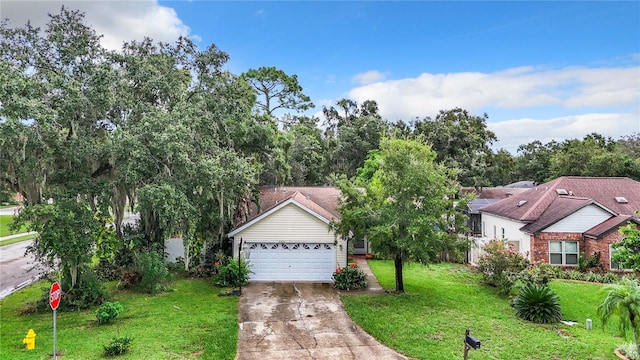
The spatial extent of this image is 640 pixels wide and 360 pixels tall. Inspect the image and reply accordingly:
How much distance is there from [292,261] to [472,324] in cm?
879

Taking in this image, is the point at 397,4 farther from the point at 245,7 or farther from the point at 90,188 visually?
the point at 90,188

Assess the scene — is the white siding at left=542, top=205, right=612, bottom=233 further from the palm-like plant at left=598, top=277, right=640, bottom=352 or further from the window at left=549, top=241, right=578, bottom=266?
the palm-like plant at left=598, top=277, right=640, bottom=352

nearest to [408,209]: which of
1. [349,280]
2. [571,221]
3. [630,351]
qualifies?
[349,280]

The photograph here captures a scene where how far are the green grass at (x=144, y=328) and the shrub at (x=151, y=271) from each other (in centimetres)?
47

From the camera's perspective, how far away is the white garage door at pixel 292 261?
1902cm

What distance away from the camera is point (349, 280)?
1744 cm

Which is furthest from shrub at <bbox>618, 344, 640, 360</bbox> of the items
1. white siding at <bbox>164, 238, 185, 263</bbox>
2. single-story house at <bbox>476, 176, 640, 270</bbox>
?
white siding at <bbox>164, 238, 185, 263</bbox>

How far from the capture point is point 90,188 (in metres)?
13.7

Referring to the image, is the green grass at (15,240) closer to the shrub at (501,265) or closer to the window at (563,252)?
the shrub at (501,265)

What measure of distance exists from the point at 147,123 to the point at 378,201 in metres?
8.76

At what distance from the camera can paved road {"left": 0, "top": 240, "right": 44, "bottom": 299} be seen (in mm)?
18470

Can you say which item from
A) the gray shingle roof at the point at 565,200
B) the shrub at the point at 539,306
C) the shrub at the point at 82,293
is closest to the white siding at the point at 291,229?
the shrub at the point at 82,293

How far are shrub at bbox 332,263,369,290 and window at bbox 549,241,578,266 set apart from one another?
1012 cm

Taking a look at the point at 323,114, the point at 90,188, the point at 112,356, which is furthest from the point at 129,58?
the point at 323,114
